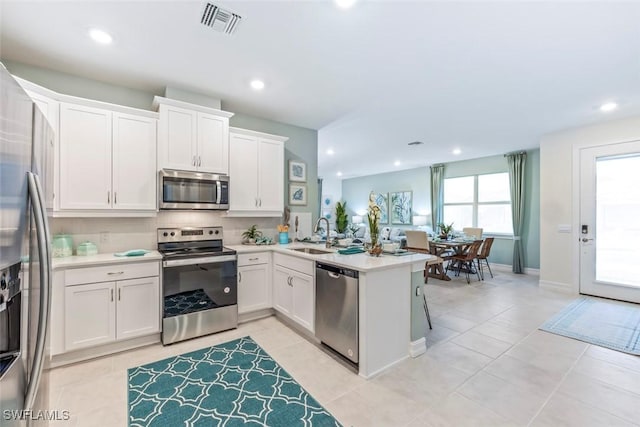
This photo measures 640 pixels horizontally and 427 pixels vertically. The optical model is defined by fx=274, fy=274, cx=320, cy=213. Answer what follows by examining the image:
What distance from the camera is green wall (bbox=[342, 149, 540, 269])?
6.23 m

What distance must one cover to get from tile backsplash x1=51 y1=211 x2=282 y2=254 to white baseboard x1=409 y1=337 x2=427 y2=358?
2572 millimetres

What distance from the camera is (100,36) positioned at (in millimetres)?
2254

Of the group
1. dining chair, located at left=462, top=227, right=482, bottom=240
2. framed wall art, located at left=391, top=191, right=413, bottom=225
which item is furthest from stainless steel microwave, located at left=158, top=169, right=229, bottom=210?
framed wall art, located at left=391, top=191, right=413, bottom=225

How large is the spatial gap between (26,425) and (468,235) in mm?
7463

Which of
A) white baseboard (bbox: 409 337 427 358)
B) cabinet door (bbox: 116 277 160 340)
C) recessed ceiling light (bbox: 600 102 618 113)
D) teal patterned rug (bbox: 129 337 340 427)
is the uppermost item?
recessed ceiling light (bbox: 600 102 618 113)

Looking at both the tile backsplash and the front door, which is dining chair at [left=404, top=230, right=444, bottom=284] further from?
the tile backsplash

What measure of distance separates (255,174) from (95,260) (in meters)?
1.96

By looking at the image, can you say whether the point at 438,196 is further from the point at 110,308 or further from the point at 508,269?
the point at 110,308

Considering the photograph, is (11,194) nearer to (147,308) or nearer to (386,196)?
(147,308)

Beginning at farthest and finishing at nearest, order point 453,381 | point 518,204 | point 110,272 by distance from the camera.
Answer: point 518,204 < point 110,272 < point 453,381

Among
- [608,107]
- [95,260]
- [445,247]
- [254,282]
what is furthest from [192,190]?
[608,107]

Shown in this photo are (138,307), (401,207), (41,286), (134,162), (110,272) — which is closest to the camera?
(41,286)

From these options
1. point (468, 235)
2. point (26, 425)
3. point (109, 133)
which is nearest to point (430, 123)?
point (468, 235)

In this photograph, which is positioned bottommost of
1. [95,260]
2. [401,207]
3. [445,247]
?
[445,247]
